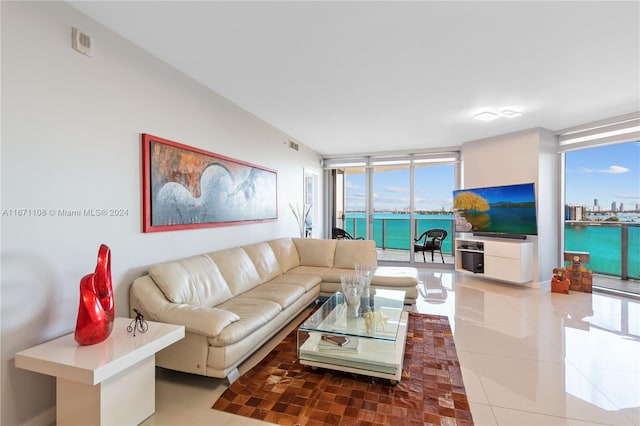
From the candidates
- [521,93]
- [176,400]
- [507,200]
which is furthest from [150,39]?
[507,200]

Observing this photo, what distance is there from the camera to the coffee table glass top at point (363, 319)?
228 centimetres

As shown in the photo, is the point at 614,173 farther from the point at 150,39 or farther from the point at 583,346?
the point at 150,39

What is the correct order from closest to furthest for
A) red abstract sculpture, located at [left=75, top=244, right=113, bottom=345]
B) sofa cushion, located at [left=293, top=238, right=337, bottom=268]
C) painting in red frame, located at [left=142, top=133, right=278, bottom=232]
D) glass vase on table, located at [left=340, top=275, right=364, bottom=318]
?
red abstract sculpture, located at [left=75, top=244, right=113, bottom=345] → painting in red frame, located at [left=142, top=133, right=278, bottom=232] → glass vase on table, located at [left=340, top=275, right=364, bottom=318] → sofa cushion, located at [left=293, top=238, right=337, bottom=268]

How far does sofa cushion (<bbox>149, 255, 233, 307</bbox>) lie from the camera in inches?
91.7

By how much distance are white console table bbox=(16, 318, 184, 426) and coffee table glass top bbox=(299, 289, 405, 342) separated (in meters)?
1.10

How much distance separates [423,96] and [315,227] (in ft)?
13.4

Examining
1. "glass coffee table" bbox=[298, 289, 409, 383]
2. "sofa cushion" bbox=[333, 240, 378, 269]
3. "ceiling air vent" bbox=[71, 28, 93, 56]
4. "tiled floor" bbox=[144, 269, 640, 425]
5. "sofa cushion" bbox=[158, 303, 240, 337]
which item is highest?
"ceiling air vent" bbox=[71, 28, 93, 56]

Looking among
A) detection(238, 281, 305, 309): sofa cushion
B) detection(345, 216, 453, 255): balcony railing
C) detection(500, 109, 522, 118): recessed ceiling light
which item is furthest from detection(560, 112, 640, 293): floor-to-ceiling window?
detection(238, 281, 305, 309): sofa cushion

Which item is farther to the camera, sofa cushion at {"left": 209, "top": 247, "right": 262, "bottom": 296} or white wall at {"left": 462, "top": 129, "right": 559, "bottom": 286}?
white wall at {"left": 462, "top": 129, "right": 559, "bottom": 286}

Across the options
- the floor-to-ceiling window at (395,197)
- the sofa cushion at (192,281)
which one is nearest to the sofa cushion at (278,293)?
the sofa cushion at (192,281)

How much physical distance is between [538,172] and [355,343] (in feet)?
14.7

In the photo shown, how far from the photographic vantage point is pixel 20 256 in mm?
1698

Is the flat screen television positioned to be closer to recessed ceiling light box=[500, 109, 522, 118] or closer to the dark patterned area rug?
recessed ceiling light box=[500, 109, 522, 118]

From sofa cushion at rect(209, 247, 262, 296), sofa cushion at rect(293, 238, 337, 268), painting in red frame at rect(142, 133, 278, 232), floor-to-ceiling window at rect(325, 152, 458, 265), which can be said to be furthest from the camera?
floor-to-ceiling window at rect(325, 152, 458, 265)
